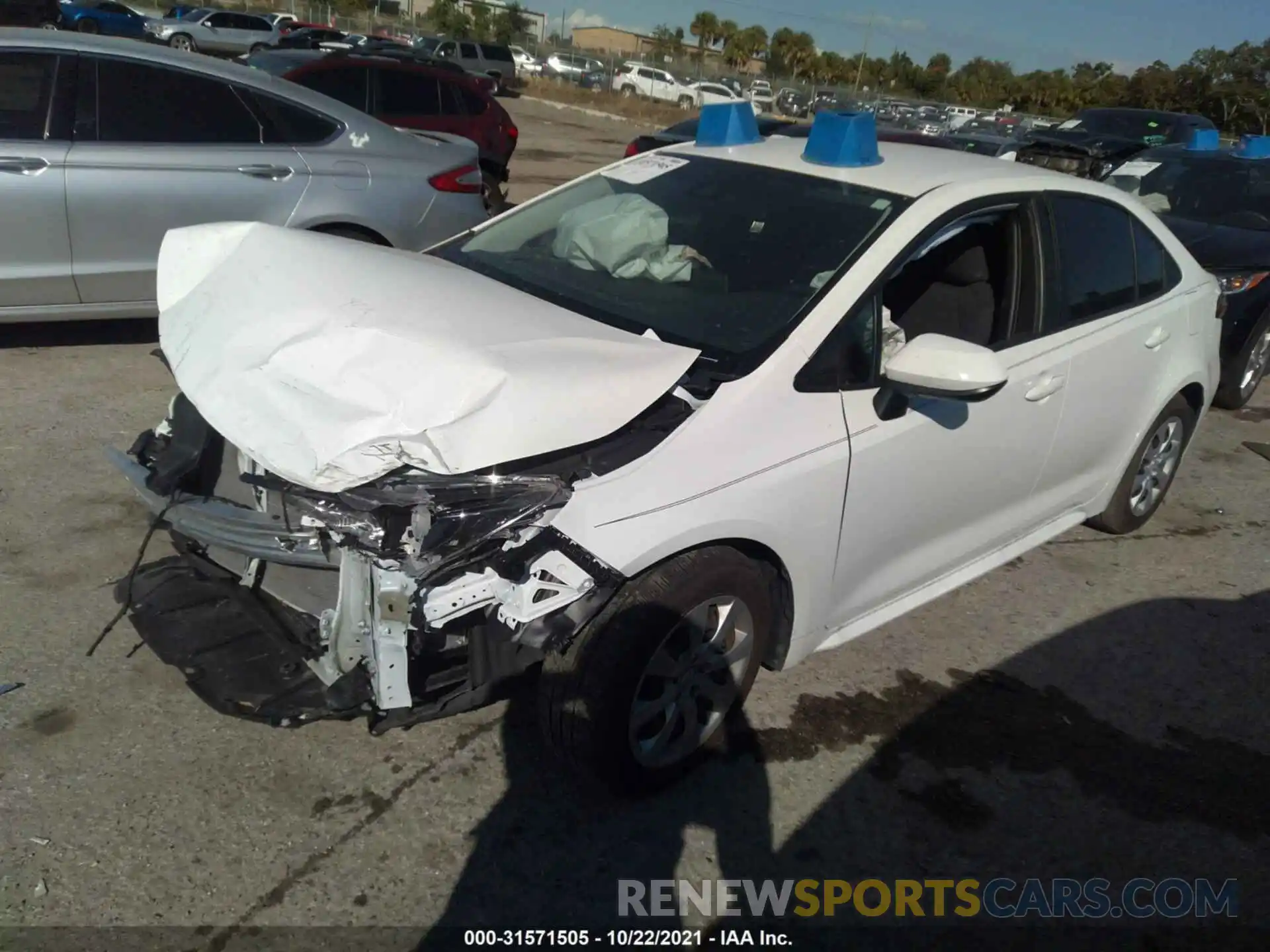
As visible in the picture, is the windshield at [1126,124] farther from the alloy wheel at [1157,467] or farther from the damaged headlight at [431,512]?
the damaged headlight at [431,512]

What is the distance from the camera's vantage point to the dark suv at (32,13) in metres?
18.0

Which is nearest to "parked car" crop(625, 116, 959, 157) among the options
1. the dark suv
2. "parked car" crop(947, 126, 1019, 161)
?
"parked car" crop(947, 126, 1019, 161)

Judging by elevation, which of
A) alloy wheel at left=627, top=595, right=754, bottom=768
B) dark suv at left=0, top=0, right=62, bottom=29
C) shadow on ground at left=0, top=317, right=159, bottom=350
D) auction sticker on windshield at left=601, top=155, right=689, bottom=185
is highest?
dark suv at left=0, top=0, right=62, bottom=29

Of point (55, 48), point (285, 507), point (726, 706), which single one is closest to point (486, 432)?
point (285, 507)

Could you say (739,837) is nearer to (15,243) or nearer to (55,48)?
(15,243)

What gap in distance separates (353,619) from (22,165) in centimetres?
402

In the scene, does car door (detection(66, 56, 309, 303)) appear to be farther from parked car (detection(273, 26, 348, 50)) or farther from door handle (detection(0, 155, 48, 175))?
parked car (detection(273, 26, 348, 50))

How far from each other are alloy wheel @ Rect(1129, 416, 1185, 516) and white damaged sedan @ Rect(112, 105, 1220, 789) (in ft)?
2.59

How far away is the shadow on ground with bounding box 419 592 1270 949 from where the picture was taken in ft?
8.79

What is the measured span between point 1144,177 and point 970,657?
6.10m

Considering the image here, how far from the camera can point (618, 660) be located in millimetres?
2604

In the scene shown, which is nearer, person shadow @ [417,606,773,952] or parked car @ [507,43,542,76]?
person shadow @ [417,606,773,952]

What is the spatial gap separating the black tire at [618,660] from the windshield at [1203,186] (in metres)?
6.47

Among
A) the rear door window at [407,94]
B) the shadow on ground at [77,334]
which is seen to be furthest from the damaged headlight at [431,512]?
the rear door window at [407,94]
